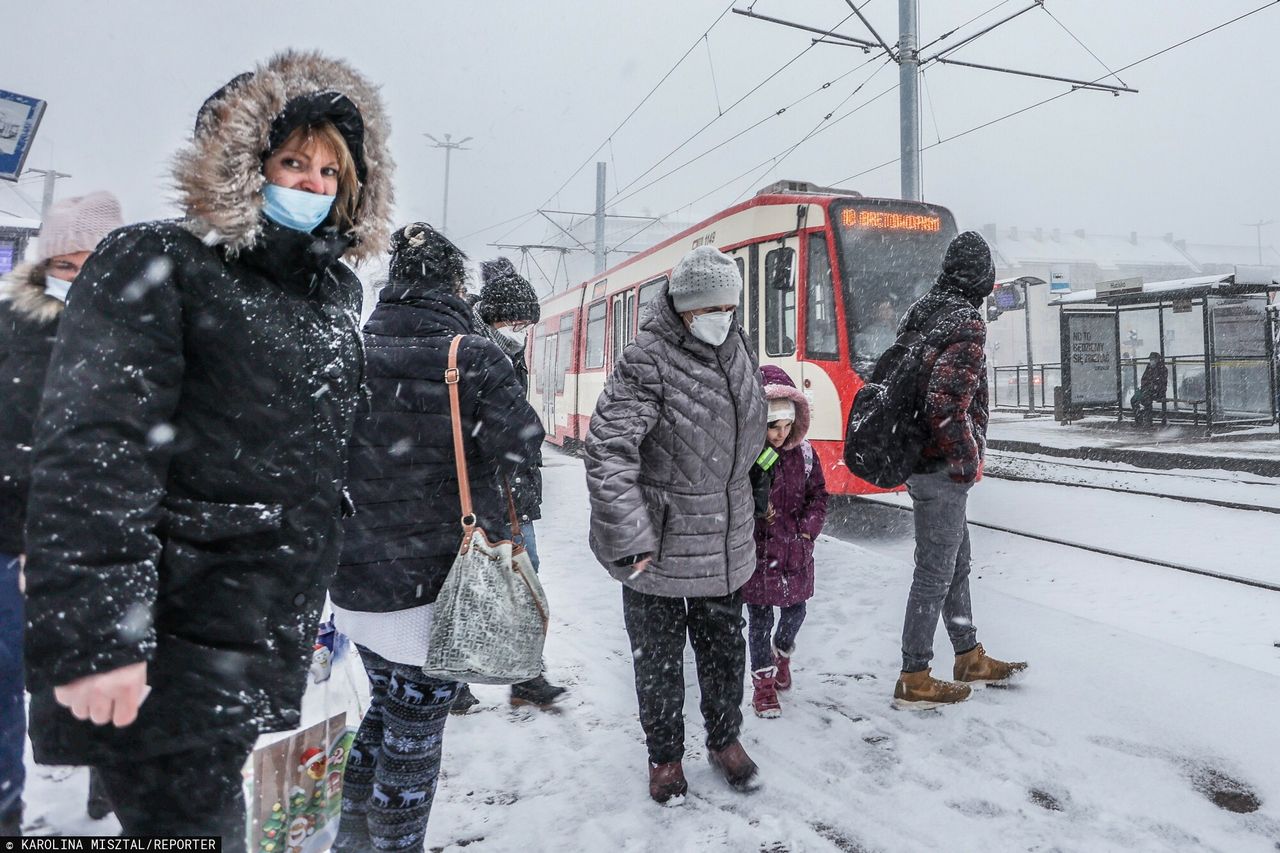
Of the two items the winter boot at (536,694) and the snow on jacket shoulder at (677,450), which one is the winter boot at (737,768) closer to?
the snow on jacket shoulder at (677,450)

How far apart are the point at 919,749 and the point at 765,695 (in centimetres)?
67

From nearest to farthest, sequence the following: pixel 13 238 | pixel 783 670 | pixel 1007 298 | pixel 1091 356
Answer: pixel 783 670 → pixel 13 238 → pixel 1091 356 → pixel 1007 298

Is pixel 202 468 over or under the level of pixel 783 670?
over

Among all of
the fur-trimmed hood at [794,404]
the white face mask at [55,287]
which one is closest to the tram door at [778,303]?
the fur-trimmed hood at [794,404]

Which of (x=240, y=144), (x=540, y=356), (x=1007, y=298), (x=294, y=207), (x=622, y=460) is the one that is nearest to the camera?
(x=240, y=144)

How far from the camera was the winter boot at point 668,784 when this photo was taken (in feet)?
9.04

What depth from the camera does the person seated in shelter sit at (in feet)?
54.2

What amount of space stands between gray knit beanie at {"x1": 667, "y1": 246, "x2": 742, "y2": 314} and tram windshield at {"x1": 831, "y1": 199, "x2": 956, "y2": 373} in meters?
4.98

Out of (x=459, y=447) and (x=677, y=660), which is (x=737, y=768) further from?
(x=459, y=447)

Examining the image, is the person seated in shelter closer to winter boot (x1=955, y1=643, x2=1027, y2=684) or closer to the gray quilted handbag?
winter boot (x1=955, y1=643, x2=1027, y2=684)

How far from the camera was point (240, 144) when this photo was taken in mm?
1466

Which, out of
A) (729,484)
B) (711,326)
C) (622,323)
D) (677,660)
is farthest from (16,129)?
(622,323)

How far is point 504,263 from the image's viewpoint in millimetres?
4367

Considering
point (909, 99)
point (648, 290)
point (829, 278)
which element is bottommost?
point (829, 278)
